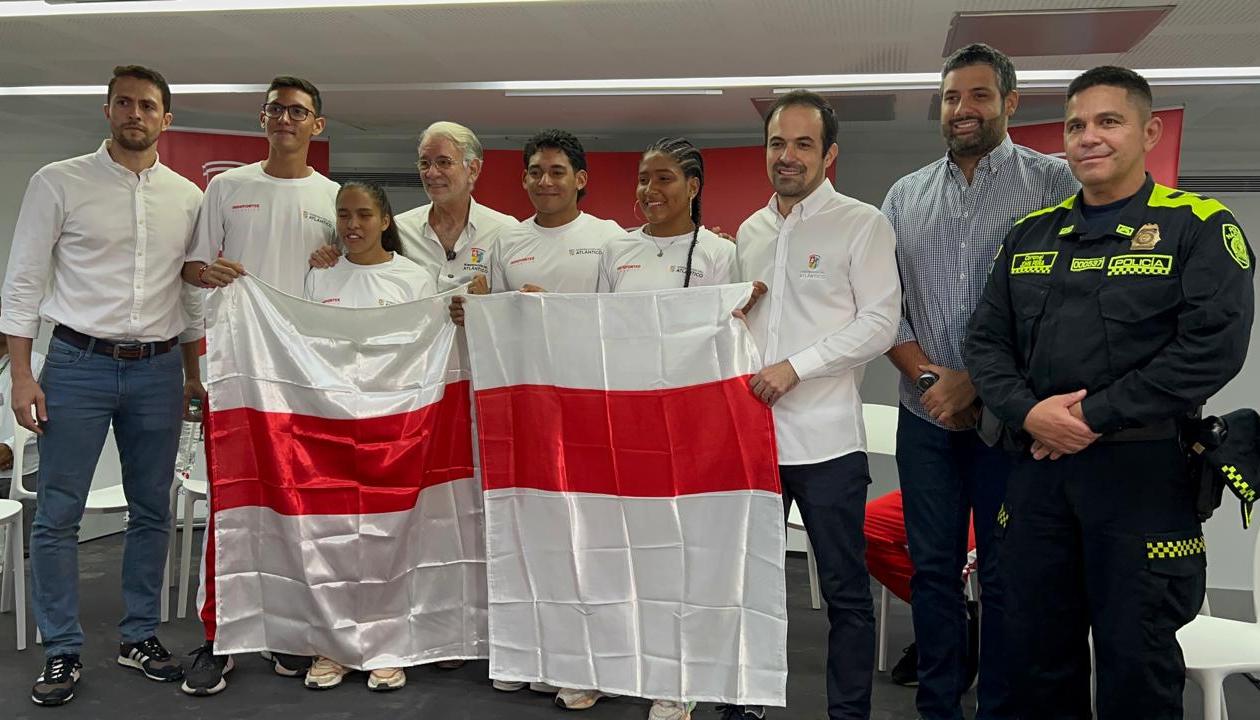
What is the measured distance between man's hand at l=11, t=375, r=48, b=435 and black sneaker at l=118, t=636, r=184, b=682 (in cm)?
80

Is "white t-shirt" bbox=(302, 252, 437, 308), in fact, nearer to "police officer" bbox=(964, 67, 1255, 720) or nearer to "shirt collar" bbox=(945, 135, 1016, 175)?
"shirt collar" bbox=(945, 135, 1016, 175)

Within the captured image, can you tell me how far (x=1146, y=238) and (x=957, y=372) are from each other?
2.02 ft

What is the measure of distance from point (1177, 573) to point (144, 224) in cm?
307

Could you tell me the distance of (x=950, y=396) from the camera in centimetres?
259

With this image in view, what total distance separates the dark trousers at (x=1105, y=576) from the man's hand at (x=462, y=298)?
1694 millimetres

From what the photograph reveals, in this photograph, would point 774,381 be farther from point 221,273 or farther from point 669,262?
point 221,273

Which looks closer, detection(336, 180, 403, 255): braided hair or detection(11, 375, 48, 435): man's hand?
detection(11, 375, 48, 435): man's hand

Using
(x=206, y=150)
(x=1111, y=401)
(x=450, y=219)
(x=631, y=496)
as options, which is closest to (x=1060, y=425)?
(x=1111, y=401)

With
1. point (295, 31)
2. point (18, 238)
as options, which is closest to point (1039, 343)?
point (18, 238)

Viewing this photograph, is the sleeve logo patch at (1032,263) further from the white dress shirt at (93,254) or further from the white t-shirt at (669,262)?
the white dress shirt at (93,254)

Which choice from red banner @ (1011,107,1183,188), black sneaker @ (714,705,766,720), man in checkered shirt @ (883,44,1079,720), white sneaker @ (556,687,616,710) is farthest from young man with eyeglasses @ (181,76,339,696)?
red banner @ (1011,107,1183,188)

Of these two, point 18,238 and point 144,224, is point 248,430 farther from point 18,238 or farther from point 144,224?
point 18,238

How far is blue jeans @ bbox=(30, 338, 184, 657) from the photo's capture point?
322 centimetres

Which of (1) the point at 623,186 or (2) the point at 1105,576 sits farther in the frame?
(1) the point at 623,186
